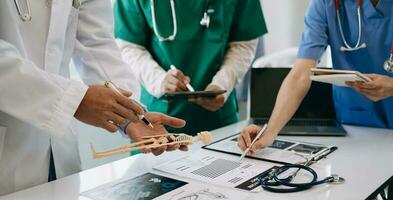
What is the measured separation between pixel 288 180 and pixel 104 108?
0.46 meters

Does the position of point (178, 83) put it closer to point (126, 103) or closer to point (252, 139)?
point (252, 139)

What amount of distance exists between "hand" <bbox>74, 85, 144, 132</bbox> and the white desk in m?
0.19

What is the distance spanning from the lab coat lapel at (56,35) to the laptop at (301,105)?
0.81 meters

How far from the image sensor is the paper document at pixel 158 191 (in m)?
1.03

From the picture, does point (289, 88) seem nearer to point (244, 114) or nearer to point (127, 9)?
point (127, 9)

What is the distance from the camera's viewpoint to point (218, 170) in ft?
3.94

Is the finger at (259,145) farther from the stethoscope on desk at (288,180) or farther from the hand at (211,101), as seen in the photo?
the hand at (211,101)

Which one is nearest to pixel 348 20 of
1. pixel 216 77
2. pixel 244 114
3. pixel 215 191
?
pixel 216 77

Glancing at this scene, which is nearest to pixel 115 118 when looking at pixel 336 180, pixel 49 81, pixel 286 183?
pixel 49 81

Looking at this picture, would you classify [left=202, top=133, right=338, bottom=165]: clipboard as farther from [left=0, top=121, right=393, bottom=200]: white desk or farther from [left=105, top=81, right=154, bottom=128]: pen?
[left=105, top=81, right=154, bottom=128]: pen

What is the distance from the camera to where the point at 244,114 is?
3.14 metres

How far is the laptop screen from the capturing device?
1732 millimetres

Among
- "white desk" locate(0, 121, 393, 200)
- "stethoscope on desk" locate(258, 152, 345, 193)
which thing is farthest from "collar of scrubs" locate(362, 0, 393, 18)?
"stethoscope on desk" locate(258, 152, 345, 193)

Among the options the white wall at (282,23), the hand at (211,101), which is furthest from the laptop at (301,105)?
the white wall at (282,23)
